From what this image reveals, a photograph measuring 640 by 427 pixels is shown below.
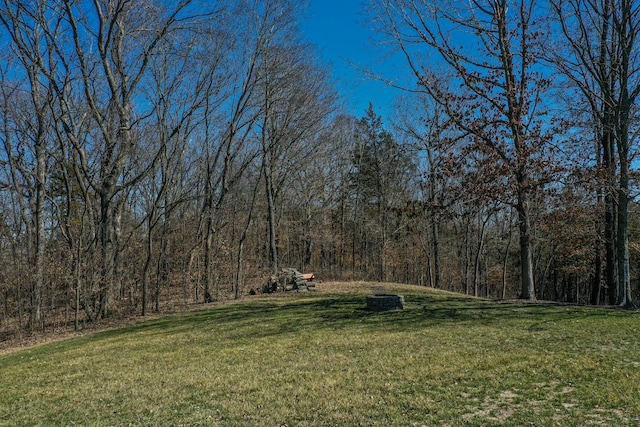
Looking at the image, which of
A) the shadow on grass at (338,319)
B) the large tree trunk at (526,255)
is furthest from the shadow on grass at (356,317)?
the large tree trunk at (526,255)

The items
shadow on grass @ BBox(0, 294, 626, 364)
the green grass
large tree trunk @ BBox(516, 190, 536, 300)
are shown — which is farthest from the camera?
large tree trunk @ BBox(516, 190, 536, 300)

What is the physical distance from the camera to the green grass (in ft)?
13.6

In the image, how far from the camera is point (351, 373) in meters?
5.52

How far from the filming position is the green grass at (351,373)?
4.13 m

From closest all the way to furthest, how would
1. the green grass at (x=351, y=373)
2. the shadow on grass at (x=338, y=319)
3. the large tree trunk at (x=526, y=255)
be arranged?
1. the green grass at (x=351, y=373)
2. the shadow on grass at (x=338, y=319)
3. the large tree trunk at (x=526, y=255)

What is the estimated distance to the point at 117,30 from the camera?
13.8 metres

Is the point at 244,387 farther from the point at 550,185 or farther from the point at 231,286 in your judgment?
the point at 231,286

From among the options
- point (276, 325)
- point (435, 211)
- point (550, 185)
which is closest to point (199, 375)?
point (276, 325)

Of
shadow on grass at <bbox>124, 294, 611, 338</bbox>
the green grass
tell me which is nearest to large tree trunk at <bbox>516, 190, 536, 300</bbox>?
shadow on grass at <bbox>124, 294, 611, 338</bbox>

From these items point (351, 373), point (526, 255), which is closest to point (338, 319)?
point (351, 373)

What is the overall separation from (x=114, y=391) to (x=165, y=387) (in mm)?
720

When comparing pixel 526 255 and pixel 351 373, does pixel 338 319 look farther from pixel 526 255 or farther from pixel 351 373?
pixel 526 255

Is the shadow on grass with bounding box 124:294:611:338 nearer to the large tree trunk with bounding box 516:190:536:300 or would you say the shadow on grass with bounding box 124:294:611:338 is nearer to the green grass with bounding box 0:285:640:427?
the green grass with bounding box 0:285:640:427

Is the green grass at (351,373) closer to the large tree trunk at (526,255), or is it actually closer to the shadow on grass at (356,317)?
the shadow on grass at (356,317)
